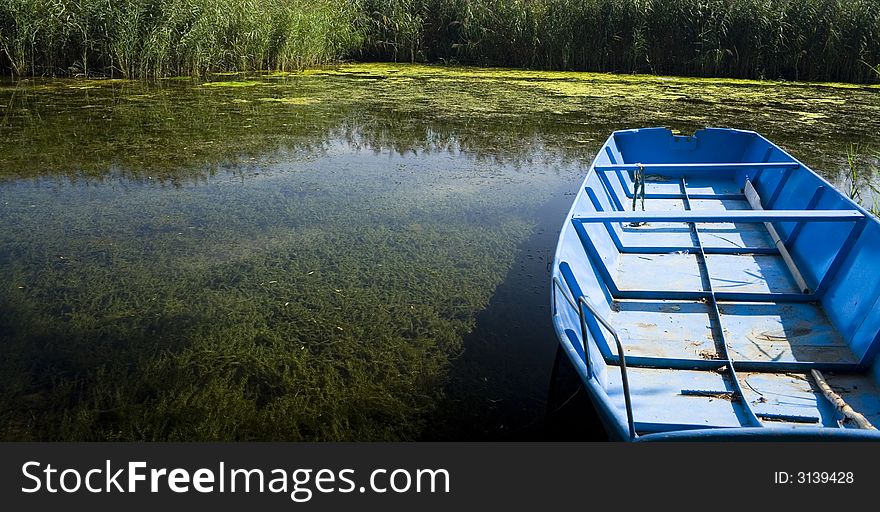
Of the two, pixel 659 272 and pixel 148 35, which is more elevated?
pixel 148 35

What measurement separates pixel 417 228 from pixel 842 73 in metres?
8.71

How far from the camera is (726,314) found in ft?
8.56

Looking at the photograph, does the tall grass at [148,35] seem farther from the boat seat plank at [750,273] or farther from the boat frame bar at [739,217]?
the boat frame bar at [739,217]

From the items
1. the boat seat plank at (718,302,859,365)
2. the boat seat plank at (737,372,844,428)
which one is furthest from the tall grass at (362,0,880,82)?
the boat seat plank at (737,372,844,428)

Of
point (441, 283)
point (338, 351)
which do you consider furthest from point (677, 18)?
point (338, 351)

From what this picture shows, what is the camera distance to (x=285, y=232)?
3891mm

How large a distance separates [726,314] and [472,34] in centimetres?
1009

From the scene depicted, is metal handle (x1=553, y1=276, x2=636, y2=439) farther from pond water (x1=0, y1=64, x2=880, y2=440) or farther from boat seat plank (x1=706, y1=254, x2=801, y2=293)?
boat seat plank (x1=706, y1=254, x2=801, y2=293)

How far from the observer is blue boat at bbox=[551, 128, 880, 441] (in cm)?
190

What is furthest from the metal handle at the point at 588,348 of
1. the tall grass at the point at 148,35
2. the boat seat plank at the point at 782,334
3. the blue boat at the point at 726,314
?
the tall grass at the point at 148,35

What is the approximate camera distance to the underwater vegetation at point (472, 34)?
9.04 metres

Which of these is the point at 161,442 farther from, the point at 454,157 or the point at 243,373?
the point at 454,157

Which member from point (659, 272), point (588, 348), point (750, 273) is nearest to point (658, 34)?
point (750, 273)

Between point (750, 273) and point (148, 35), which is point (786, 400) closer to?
point (750, 273)
